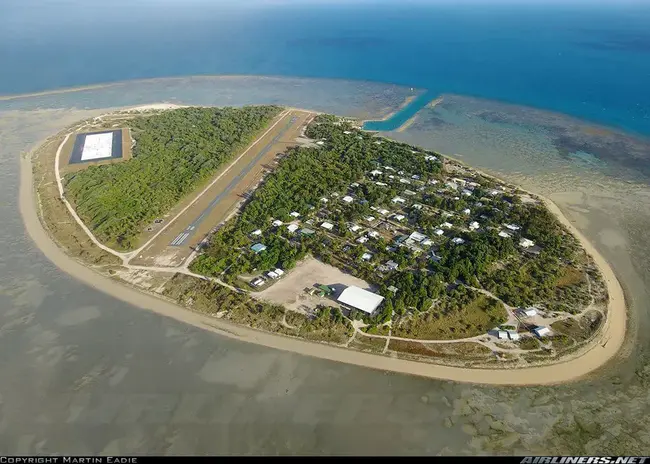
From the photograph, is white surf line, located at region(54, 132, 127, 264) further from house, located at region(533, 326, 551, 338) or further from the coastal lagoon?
house, located at region(533, 326, 551, 338)

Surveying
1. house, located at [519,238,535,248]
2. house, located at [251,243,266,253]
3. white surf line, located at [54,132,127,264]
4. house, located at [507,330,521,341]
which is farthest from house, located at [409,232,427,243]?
white surf line, located at [54,132,127,264]

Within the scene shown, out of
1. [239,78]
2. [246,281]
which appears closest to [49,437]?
[246,281]

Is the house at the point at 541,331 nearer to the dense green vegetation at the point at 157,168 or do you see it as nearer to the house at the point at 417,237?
the house at the point at 417,237

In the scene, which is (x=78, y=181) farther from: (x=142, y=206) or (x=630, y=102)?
(x=630, y=102)

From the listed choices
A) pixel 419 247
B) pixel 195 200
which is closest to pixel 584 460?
pixel 419 247

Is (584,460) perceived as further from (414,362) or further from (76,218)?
(76,218)
